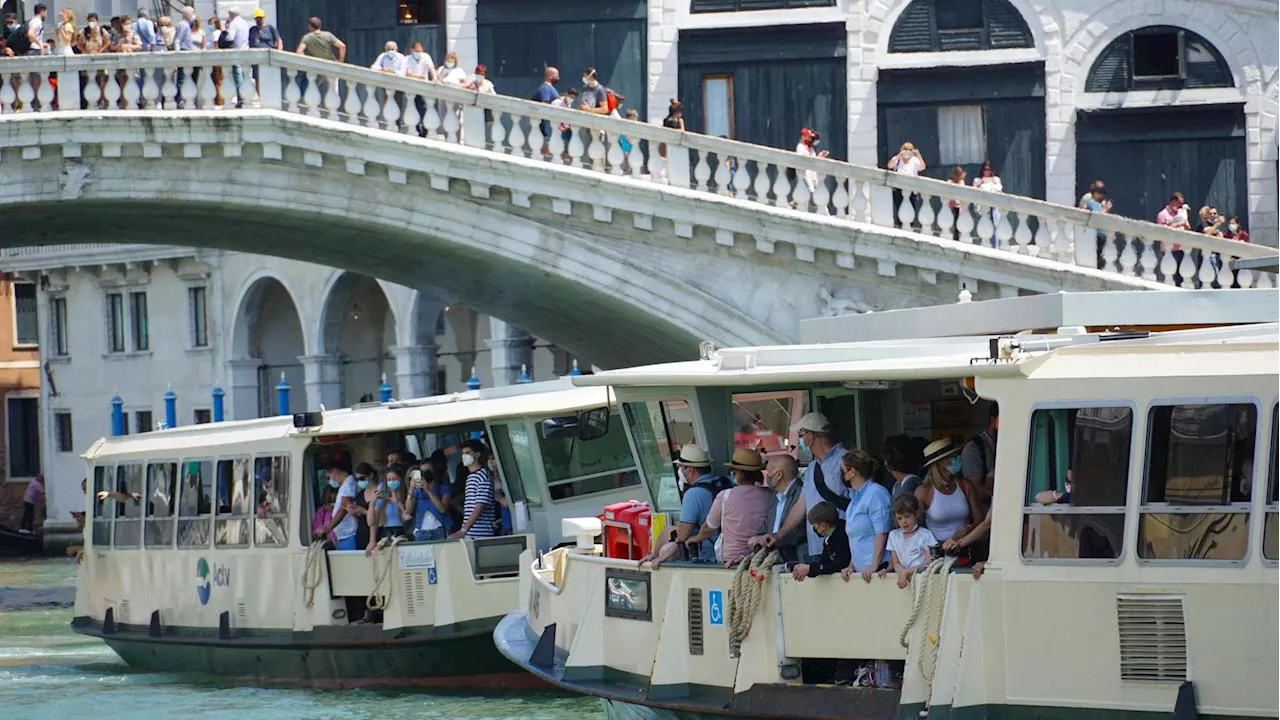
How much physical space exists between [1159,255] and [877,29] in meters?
4.93

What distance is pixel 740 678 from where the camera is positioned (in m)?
10.9

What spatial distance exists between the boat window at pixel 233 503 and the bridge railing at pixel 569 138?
5.78 m

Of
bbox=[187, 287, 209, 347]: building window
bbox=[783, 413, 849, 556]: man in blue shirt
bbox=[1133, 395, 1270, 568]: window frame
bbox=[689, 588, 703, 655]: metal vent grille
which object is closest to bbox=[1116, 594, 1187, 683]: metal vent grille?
bbox=[1133, 395, 1270, 568]: window frame

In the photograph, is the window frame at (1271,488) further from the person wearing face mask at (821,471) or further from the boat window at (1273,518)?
the person wearing face mask at (821,471)

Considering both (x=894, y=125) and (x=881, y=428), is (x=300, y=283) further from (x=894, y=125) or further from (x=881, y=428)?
(x=881, y=428)

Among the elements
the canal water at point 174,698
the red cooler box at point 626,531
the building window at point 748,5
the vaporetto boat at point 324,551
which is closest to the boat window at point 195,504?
the vaporetto boat at point 324,551

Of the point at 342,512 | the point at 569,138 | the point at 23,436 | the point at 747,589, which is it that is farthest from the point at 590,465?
the point at 23,436

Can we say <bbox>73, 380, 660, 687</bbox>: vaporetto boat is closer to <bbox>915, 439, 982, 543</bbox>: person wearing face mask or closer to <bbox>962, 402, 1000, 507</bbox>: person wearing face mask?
<bbox>962, 402, 1000, 507</bbox>: person wearing face mask

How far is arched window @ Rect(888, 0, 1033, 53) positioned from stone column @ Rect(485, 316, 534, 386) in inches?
394

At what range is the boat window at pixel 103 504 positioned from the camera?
20.0 meters

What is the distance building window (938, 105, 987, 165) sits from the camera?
1008 inches

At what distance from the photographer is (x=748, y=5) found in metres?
25.6

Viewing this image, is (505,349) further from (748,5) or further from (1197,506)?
(1197,506)

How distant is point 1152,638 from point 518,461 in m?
7.85
